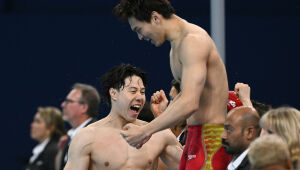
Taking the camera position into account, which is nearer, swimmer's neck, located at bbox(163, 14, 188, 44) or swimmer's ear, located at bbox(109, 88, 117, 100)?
swimmer's neck, located at bbox(163, 14, 188, 44)

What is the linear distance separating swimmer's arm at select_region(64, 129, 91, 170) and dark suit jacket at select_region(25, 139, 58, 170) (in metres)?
2.56

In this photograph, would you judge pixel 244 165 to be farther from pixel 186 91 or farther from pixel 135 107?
pixel 135 107

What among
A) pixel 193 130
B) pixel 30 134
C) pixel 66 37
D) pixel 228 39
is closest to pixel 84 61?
pixel 66 37

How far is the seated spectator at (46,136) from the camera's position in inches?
286

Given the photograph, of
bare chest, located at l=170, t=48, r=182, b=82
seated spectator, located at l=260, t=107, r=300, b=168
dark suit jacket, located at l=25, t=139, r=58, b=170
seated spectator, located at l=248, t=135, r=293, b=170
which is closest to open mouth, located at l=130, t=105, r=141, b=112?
bare chest, located at l=170, t=48, r=182, b=82

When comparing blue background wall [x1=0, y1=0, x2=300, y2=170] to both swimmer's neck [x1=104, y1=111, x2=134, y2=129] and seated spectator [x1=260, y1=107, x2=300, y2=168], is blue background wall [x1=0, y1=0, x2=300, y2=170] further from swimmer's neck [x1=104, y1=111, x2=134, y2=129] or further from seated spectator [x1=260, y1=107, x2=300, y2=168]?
seated spectator [x1=260, y1=107, x2=300, y2=168]

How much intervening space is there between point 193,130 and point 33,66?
488 centimetres

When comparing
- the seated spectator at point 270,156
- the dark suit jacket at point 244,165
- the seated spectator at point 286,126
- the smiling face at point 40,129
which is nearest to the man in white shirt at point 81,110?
the smiling face at point 40,129

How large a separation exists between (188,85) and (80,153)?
46.5 inches

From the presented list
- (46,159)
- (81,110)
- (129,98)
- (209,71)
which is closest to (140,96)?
(129,98)

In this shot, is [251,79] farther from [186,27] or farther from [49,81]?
[186,27]

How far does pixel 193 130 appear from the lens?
404 centimetres

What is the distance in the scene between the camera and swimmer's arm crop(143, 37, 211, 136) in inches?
146

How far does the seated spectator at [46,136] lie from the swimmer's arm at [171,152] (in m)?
2.60
